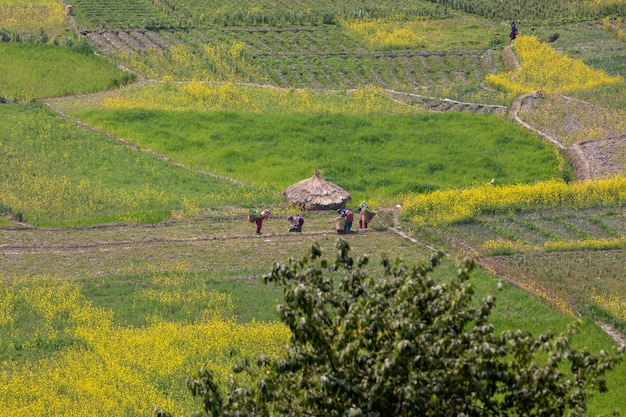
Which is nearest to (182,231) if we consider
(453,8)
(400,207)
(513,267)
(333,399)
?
(400,207)

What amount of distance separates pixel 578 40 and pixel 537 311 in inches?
1353

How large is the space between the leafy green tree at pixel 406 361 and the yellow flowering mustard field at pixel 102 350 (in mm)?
6996

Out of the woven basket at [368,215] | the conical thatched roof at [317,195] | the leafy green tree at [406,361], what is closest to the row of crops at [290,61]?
the conical thatched roof at [317,195]

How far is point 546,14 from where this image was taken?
65812 millimetres

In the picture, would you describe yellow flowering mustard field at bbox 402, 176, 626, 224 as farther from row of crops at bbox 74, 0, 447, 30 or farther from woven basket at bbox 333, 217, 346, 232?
row of crops at bbox 74, 0, 447, 30

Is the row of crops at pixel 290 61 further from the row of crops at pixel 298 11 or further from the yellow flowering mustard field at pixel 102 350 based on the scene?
the yellow flowering mustard field at pixel 102 350

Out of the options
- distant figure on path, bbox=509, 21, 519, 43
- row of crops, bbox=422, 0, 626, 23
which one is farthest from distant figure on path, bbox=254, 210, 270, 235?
row of crops, bbox=422, 0, 626, 23

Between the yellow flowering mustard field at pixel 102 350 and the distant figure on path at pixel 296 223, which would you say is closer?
the yellow flowering mustard field at pixel 102 350

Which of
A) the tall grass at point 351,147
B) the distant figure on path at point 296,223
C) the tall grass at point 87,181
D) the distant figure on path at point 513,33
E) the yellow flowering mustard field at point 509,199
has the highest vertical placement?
the distant figure on path at point 513,33

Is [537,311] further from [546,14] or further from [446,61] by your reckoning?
[546,14]

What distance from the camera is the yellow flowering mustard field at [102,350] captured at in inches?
965

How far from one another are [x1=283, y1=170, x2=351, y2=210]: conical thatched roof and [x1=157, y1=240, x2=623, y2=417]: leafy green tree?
2083 cm

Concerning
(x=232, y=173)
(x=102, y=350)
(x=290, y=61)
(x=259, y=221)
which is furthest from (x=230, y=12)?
(x=102, y=350)

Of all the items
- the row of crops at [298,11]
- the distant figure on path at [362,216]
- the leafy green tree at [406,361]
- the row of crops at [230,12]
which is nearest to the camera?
the leafy green tree at [406,361]
